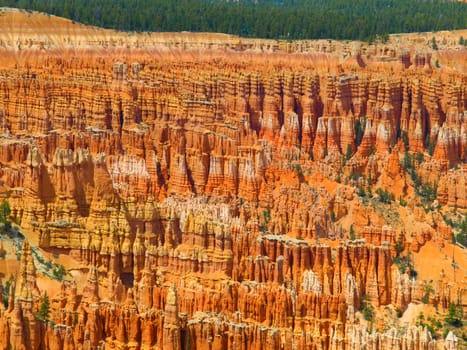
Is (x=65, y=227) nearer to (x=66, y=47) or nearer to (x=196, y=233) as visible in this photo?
(x=196, y=233)

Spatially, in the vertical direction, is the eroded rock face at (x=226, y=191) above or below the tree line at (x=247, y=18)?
below

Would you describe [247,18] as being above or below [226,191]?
above

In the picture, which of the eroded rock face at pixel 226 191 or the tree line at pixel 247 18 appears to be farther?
the tree line at pixel 247 18

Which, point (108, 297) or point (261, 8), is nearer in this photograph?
point (108, 297)

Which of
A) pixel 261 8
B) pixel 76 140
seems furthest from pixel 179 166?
pixel 261 8
